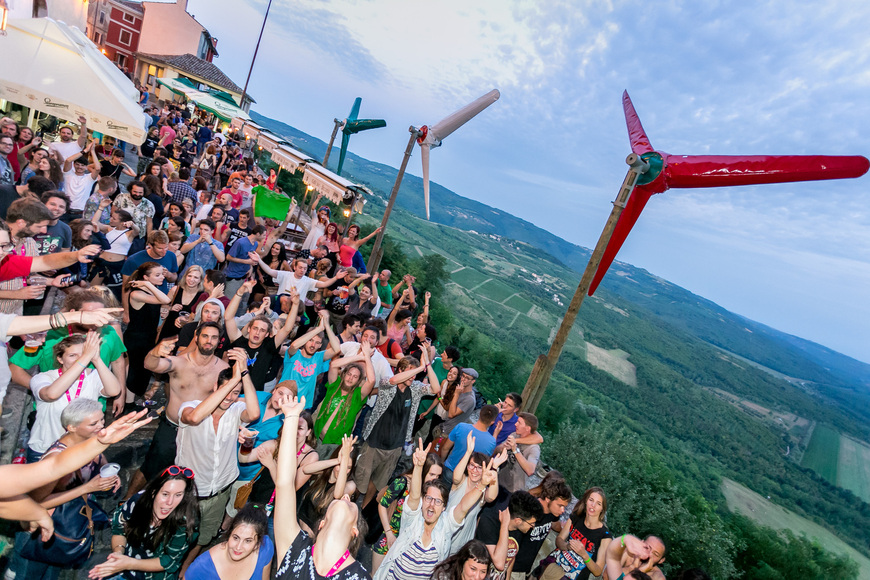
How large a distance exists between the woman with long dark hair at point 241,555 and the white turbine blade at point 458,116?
9128 millimetres

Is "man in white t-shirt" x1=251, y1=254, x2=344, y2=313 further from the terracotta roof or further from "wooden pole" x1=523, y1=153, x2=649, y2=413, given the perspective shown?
the terracotta roof

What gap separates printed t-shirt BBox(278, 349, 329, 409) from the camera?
4.38 metres

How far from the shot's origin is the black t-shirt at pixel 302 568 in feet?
6.95

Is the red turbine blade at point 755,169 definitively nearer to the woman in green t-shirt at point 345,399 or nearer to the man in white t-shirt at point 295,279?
the woman in green t-shirt at point 345,399

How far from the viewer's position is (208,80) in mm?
44250

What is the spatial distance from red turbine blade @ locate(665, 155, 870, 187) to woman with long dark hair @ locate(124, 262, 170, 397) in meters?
6.30

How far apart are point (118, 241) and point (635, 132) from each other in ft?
23.8

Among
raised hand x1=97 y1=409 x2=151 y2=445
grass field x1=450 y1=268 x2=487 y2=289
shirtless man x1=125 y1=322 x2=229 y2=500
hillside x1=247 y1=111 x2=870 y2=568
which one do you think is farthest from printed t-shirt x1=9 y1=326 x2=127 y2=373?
grass field x1=450 y1=268 x2=487 y2=289

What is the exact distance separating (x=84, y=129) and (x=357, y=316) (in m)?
5.32

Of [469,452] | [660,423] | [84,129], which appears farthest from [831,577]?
[660,423]

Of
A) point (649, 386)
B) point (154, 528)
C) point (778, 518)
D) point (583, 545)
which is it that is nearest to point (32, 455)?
point (154, 528)

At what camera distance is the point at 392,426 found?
4375 mm

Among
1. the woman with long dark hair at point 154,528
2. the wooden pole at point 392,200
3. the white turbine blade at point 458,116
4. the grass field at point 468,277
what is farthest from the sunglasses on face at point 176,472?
the grass field at point 468,277

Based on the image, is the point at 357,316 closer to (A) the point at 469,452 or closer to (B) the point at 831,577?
(A) the point at 469,452
